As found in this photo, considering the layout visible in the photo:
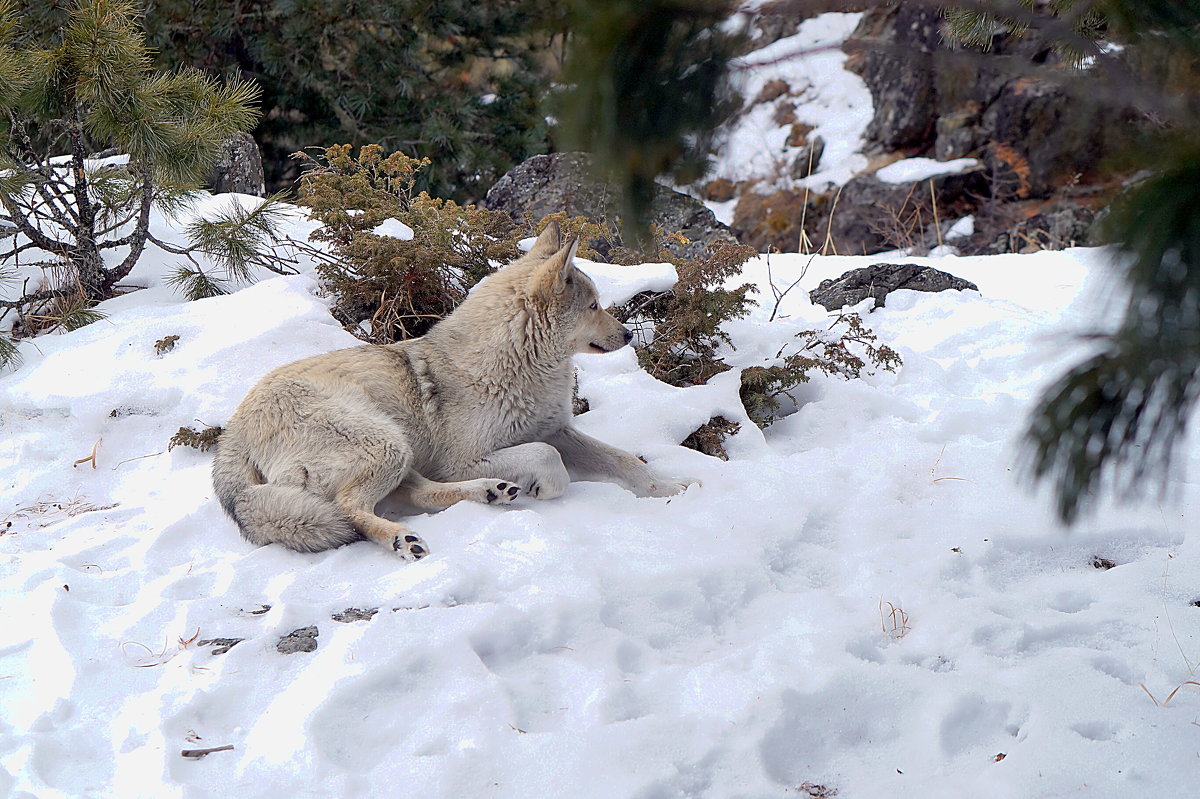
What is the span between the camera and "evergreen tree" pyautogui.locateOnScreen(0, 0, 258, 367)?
630cm

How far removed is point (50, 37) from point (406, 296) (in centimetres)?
542

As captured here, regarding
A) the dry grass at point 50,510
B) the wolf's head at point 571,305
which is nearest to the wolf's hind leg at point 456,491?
the wolf's head at point 571,305

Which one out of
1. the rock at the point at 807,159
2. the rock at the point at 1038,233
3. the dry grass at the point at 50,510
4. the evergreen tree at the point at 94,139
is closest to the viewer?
the dry grass at the point at 50,510

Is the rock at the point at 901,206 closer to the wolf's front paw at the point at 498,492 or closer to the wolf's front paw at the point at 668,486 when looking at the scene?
the wolf's front paw at the point at 668,486

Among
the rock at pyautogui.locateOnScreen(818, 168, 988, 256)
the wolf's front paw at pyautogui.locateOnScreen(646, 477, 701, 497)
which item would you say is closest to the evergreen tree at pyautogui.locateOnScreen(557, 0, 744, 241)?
the wolf's front paw at pyautogui.locateOnScreen(646, 477, 701, 497)

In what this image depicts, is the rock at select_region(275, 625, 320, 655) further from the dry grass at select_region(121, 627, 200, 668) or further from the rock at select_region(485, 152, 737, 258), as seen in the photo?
the rock at select_region(485, 152, 737, 258)

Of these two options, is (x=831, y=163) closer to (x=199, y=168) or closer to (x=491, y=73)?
(x=491, y=73)

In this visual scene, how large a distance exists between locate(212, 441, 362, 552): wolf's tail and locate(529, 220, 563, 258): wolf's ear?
196cm

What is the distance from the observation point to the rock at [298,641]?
3264mm

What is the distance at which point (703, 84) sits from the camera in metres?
2.18

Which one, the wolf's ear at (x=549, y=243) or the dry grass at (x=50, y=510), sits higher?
the wolf's ear at (x=549, y=243)

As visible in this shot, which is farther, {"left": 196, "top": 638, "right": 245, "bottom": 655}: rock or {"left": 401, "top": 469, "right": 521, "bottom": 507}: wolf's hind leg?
{"left": 401, "top": 469, "right": 521, "bottom": 507}: wolf's hind leg

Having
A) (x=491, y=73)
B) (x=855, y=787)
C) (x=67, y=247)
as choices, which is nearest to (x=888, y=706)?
(x=855, y=787)

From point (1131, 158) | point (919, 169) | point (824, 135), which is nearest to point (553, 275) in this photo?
point (1131, 158)
